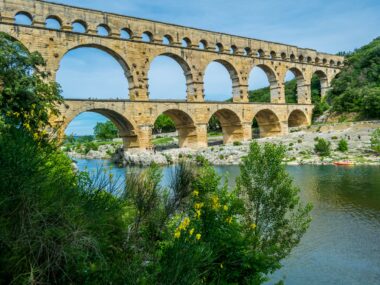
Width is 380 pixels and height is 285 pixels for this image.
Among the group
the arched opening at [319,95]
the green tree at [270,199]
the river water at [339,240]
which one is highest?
the arched opening at [319,95]

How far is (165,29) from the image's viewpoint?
34.0 meters

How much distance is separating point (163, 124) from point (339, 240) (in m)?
57.8

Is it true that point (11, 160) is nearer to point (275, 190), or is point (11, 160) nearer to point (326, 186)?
point (275, 190)

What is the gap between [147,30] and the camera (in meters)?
32.8

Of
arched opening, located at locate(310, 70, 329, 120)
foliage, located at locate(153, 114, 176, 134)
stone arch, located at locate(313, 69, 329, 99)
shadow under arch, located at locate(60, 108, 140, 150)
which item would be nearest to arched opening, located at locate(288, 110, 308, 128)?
arched opening, located at locate(310, 70, 329, 120)

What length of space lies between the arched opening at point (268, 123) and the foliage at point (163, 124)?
978 inches

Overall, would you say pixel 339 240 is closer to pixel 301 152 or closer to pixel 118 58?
pixel 301 152

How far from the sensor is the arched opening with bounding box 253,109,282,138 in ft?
139

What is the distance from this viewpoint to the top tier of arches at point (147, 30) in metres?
26.9

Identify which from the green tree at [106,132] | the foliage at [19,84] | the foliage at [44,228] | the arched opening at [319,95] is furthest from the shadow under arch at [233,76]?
the green tree at [106,132]

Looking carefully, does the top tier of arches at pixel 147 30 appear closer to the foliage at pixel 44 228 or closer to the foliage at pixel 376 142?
the foliage at pixel 376 142

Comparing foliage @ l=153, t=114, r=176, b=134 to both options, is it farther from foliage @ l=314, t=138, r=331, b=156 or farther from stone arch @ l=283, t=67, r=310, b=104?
foliage @ l=314, t=138, r=331, b=156

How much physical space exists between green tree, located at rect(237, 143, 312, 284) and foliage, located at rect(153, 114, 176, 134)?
2198 inches

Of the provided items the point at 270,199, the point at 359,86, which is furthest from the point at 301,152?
the point at 270,199
